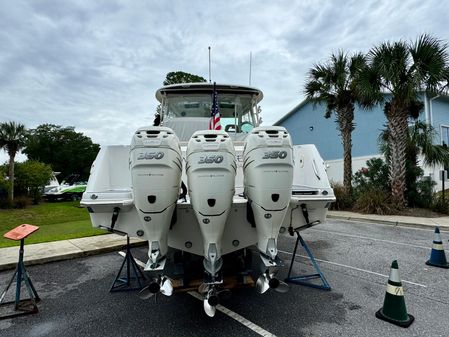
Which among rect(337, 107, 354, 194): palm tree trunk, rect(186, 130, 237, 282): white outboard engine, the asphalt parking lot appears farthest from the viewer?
rect(337, 107, 354, 194): palm tree trunk

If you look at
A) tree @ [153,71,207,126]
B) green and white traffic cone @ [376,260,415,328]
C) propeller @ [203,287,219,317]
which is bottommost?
green and white traffic cone @ [376,260,415,328]

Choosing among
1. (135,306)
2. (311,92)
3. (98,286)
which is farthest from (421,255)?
(311,92)

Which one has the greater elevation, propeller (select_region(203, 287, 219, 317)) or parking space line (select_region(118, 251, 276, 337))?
propeller (select_region(203, 287, 219, 317))

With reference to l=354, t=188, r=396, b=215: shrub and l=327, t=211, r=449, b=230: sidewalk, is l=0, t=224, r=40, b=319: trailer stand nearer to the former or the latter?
l=327, t=211, r=449, b=230: sidewalk

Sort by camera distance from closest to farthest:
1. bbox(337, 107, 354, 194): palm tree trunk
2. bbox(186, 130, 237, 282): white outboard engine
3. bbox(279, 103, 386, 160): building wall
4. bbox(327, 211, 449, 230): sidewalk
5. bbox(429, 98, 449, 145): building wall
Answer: bbox(186, 130, 237, 282): white outboard engine → bbox(327, 211, 449, 230): sidewalk → bbox(337, 107, 354, 194): palm tree trunk → bbox(429, 98, 449, 145): building wall → bbox(279, 103, 386, 160): building wall

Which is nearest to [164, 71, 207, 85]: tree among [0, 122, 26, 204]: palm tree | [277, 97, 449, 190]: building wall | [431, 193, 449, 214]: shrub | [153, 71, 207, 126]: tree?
[153, 71, 207, 126]: tree

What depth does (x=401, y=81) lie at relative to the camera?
10750 millimetres

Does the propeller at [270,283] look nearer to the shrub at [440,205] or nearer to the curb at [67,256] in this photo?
the curb at [67,256]

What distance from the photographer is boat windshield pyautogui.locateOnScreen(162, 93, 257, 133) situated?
546cm

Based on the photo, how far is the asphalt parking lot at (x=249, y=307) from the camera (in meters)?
3.23

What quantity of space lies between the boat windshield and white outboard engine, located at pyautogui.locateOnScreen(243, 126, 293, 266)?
257cm

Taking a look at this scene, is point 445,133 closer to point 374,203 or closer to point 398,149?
point 398,149

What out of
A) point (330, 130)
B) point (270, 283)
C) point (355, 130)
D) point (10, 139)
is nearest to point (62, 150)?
point (10, 139)

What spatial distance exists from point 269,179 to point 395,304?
6.63ft
